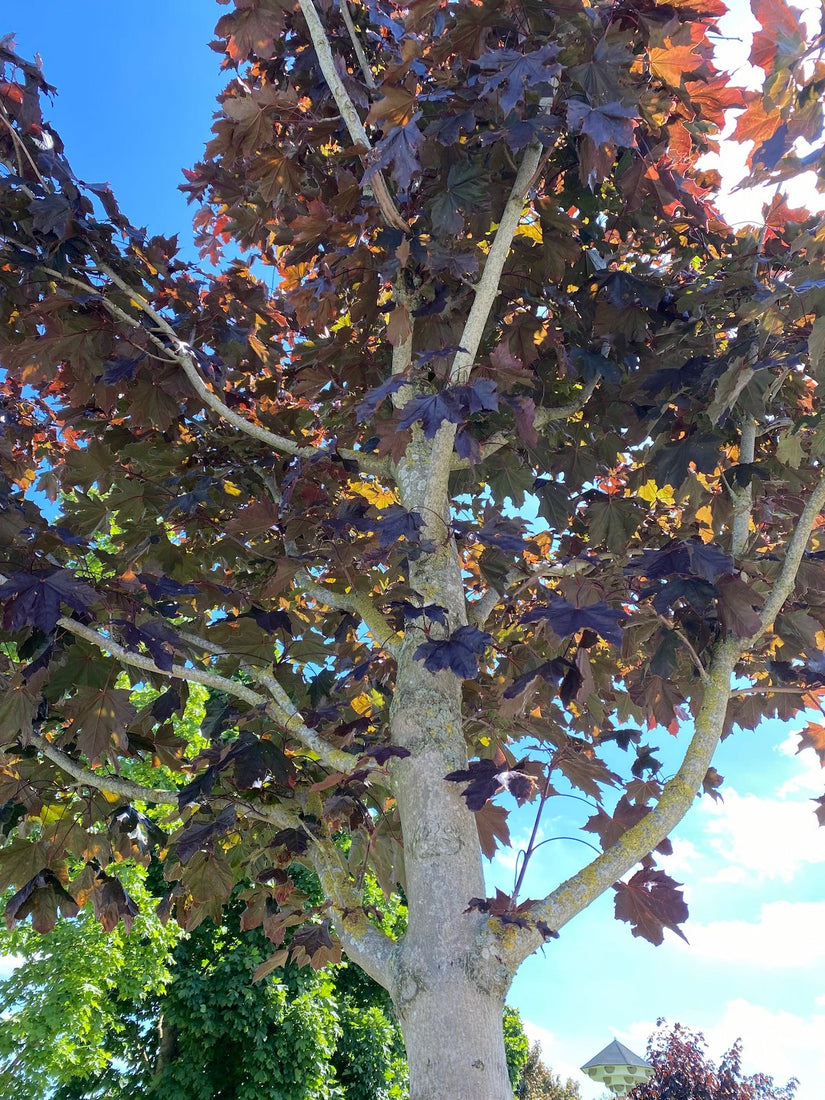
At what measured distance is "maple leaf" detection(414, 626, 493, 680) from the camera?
2563mm

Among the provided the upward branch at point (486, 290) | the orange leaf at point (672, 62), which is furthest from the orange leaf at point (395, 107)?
the orange leaf at point (672, 62)

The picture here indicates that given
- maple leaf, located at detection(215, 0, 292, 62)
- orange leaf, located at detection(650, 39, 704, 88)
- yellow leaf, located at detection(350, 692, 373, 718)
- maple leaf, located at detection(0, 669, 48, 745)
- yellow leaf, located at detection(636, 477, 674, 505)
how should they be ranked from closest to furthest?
orange leaf, located at detection(650, 39, 704, 88) → maple leaf, located at detection(0, 669, 48, 745) → maple leaf, located at detection(215, 0, 292, 62) → yellow leaf, located at detection(350, 692, 373, 718) → yellow leaf, located at detection(636, 477, 674, 505)

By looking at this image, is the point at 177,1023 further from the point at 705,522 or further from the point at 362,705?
the point at 705,522

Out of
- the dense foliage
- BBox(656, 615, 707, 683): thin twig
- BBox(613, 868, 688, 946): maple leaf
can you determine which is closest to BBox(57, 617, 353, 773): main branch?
BBox(613, 868, 688, 946): maple leaf

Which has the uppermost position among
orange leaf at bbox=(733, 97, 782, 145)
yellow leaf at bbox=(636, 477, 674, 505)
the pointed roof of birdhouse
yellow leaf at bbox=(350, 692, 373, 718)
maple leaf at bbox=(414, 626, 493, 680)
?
yellow leaf at bbox=(636, 477, 674, 505)

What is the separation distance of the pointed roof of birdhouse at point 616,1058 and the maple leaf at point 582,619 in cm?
907

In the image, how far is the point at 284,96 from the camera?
3125mm

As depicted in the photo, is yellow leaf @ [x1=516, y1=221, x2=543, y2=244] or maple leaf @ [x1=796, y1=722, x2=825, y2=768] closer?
yellow leaf @ [x1=516, y1=221, x2=543, y2=244]

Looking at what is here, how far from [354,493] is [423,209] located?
167 centimetres

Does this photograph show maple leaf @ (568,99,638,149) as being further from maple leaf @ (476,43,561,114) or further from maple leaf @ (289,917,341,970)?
maple leaf @ (289,917,341,970)

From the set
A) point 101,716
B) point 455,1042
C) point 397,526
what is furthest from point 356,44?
point 455,1042

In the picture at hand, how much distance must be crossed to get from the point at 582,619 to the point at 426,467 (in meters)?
1.15

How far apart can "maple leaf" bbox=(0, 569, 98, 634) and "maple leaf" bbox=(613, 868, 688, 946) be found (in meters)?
1.99

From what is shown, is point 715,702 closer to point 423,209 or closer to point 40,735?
point 423,209
